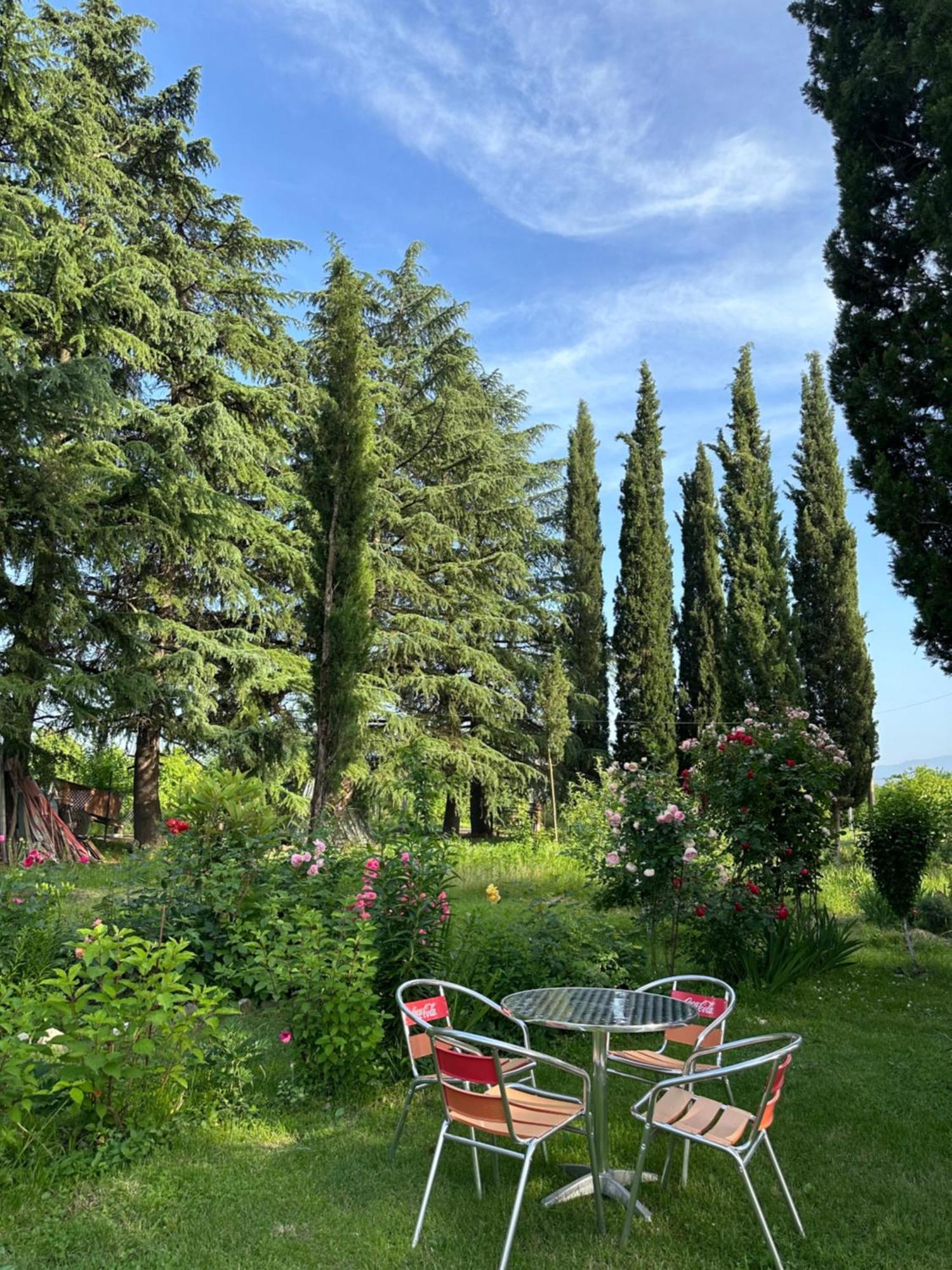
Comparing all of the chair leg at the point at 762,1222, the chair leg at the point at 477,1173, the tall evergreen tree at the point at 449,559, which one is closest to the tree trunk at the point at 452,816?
the tall evergreen tree at the point at 449,559

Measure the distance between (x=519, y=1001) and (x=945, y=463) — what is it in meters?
4.29

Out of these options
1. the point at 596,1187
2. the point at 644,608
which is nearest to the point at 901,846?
the point at 596,1187

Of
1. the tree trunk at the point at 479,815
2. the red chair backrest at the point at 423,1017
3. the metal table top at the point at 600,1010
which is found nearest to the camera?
the metal table top at the point at 600,1010

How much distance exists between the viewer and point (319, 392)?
15.7 m

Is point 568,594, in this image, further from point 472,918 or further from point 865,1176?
point 865,1176

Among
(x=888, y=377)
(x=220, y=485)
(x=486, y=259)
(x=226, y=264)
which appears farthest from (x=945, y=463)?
(x=226, y=264)

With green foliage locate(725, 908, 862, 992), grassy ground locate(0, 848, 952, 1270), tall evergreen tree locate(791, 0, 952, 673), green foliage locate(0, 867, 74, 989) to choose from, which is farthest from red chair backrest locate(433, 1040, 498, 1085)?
tall evergreen tree locate(791, 0, 952, 673)

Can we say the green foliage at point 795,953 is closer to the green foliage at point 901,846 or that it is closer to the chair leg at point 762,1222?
the green foliage at point 901,846

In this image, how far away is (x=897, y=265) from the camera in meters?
6.07

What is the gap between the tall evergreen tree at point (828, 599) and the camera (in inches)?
621

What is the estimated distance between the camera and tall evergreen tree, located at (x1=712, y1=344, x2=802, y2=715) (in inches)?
600

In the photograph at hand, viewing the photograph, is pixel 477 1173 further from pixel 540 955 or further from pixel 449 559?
pixel 449 559

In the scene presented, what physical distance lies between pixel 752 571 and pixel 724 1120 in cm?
1470

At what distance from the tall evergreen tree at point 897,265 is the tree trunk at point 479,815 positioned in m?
13.4
